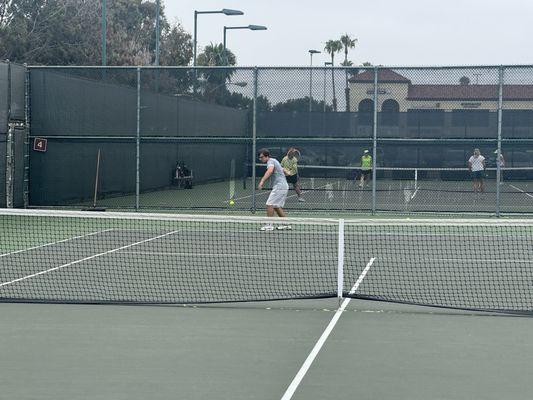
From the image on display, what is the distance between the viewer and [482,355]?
24.9 ft

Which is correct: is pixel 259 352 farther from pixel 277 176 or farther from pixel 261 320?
pixel 277 176

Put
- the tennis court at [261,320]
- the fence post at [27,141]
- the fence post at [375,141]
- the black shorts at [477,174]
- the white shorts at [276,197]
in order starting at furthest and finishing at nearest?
1. the fence post at [27,141]
2. the black shorts at [477,174]
3. the fence post at [375,141]
4. the white shorts at [276,197]
5. the tennis court at [261,320]

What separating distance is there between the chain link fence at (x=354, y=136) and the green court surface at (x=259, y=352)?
471 inches

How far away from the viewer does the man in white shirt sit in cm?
2167

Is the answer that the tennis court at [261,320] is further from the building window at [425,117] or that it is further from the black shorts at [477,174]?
the building window at [425,117]

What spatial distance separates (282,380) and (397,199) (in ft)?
51.3


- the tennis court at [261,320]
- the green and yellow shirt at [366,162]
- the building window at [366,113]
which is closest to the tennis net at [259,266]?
the tennis court at [261,320]

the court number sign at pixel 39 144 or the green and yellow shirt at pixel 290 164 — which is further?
the court number sign at pixel 39 144

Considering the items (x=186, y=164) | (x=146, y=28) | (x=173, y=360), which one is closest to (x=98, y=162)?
(x=186, y=164)

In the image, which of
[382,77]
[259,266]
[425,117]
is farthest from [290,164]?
[259,266]

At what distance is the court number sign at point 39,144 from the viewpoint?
21969 mm

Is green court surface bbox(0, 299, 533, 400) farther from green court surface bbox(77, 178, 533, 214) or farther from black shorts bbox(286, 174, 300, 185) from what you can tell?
black shorts bbox(286, 174, 300, 185)

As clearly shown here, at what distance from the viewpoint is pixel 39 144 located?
72.2 ft

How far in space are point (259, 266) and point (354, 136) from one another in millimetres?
9298
